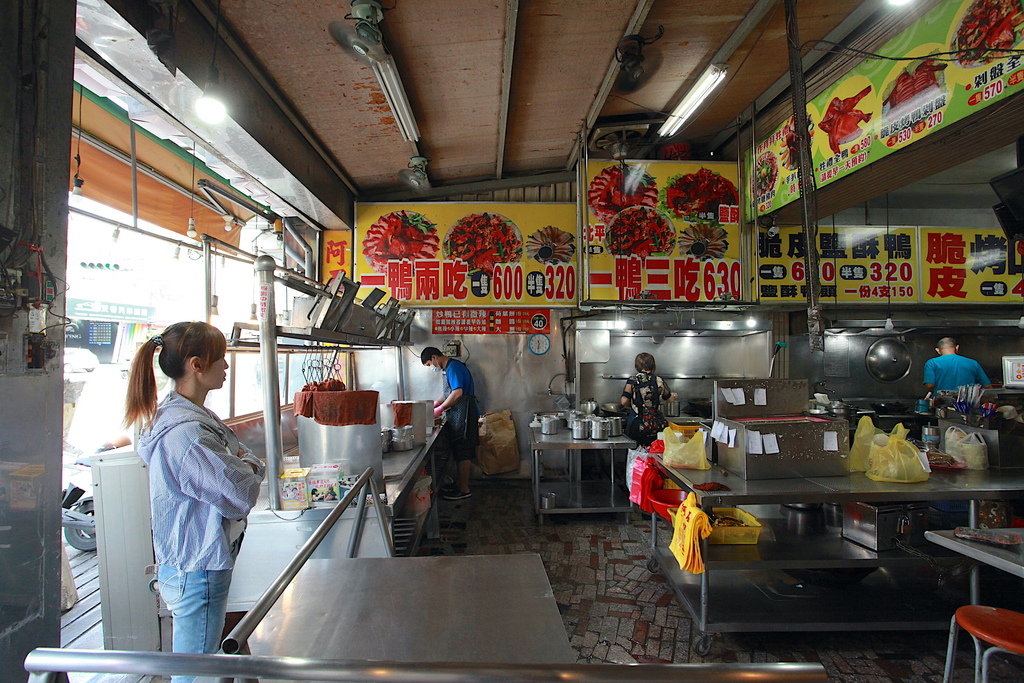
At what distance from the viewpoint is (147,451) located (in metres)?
1.78

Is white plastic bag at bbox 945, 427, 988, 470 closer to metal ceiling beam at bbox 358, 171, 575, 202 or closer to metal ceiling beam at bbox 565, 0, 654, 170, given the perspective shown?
metal ceiling beam at bbox 565, 0, 654, 170

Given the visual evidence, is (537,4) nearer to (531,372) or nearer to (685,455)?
(685,455)

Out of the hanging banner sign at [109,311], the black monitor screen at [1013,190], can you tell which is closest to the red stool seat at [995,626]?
the black monitor screen at [1013,190]

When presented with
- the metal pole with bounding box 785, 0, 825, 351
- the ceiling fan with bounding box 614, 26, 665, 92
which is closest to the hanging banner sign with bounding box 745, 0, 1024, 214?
the metal pole with bounding box 785, 0, 825, 351

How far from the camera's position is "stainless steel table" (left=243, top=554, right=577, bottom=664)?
1338mm

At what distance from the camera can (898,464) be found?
3018 mm

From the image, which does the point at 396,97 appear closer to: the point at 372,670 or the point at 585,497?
the point at 372,670

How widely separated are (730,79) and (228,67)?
427cm

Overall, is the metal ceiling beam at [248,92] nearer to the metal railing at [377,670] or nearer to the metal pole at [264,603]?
the metal pole at [264,603]

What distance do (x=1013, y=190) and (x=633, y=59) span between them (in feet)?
8.43

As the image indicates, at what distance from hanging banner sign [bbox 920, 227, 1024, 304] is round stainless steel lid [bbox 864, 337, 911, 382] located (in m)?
0.99

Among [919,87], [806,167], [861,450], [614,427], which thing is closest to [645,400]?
[614,427]

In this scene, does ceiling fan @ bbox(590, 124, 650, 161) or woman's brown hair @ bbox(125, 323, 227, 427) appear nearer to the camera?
woman's brown hair @ bbox(125, 323, 227, 427)

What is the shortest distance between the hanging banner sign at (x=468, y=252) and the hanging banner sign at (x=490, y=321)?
315mm
